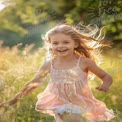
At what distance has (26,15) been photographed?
9.91 meters

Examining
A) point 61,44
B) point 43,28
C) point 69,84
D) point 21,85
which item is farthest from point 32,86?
point 43,28

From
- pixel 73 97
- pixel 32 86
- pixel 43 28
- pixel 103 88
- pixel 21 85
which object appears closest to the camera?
pixel 103 88

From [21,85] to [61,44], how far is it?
49.2 inches

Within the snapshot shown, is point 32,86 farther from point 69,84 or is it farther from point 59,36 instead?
point 59,36

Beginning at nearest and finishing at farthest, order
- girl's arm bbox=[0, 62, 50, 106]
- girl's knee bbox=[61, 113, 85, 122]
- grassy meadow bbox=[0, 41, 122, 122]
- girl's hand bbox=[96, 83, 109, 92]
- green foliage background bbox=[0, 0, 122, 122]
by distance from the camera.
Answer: girl's hand bbox=[96, 83, 109, 92] < girl's knee bbox=[61, 113, 85, 122] < girl's arm bbox=[0, 62, 50, 106] < grassy meadow bbox=[0, 41, 122, 122] < green foliage background bbox=[0, 0, 122, 122]

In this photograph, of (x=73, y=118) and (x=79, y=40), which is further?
(x=79, y=40)

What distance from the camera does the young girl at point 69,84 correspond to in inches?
184

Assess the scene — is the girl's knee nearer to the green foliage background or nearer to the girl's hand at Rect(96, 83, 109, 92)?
the girl's hand at Rect(96, 83, 109, 92)

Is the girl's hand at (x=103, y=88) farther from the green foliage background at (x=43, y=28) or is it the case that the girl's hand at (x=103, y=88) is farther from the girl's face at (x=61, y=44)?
the green foliage background at (x=43, y=28)

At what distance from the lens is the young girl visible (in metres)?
4.68

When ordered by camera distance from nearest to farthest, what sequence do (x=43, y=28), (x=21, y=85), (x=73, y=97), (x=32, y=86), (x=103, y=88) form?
(x=103, y=88)
(x=73, y=97)
(x=32, y=86)
(x=21, y=85)
(x=43, y=28)

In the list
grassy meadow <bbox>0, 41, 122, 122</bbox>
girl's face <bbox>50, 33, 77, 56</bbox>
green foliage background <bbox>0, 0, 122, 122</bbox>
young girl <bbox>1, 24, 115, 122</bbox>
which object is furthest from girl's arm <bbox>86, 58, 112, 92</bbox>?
green foliage background <bbox>0, 0, 122, 122</bbox>

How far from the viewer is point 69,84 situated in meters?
4.73

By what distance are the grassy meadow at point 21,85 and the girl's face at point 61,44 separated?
1.71 ft
